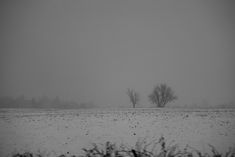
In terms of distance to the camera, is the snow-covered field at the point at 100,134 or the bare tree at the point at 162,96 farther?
the bare tree at the point at 162,96

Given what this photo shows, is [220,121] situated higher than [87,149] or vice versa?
[220,121]

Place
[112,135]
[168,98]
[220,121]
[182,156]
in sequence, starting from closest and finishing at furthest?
[182,156] < [112,135] < [220,121] < [168,98]

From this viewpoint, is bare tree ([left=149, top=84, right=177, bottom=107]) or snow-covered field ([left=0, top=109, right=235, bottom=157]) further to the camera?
bare tree ([left=149, top=84, right=177, bottom=107])

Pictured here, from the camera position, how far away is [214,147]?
7.73 m

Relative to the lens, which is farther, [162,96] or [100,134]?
[162,96]

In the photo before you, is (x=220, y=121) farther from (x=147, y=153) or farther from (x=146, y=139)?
(x=147, y=153)

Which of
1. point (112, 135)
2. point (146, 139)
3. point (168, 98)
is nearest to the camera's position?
point (146, 139)

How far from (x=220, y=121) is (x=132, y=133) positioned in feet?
25.1

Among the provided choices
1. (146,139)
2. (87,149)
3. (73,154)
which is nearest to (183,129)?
(146,139)

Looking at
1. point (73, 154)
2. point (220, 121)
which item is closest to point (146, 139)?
point (73, 154)

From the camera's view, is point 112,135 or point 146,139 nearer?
point 146,139

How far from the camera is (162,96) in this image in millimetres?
43781

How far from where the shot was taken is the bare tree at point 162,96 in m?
43.5

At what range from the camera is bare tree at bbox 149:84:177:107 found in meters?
43.5
